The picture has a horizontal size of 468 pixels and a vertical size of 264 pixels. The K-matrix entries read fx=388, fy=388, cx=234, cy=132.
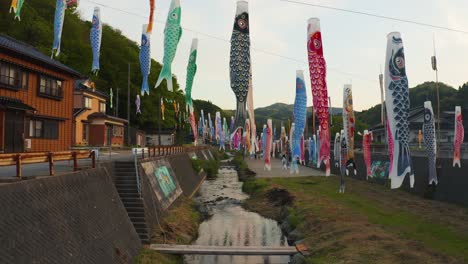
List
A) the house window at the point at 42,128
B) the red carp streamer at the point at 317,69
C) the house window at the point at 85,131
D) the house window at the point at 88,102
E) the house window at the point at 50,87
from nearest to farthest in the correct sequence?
the red carp streamer at the point at 317,69
the house window at the point at 42,128
the house window at the point at 50,87
the house window at the point at 88,102
the house window at the point at 85,131

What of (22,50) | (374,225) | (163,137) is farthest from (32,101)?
(163,137)

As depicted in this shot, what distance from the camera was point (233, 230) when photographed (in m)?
23.5

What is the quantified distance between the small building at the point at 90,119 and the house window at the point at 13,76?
17645mm

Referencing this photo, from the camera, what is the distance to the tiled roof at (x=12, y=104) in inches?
877

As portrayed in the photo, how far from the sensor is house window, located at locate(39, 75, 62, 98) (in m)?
26.8

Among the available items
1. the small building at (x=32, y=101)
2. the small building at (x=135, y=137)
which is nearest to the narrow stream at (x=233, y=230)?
the small building at (x=32, y=101)

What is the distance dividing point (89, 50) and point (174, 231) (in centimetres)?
4482

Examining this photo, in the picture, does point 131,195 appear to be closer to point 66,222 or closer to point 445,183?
point 66,222

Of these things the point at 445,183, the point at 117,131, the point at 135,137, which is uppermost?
the point at 117,131

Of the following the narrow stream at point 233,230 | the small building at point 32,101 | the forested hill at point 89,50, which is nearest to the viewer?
the narrow stream at point 233,230

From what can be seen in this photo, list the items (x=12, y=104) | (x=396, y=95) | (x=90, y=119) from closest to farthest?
(x=396, y=95)
(x=12, y=104)
(x=90, y=119)

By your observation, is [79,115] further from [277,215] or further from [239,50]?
[239,50]

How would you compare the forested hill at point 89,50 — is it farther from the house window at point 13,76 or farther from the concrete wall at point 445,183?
the concrete wall at point 445,183

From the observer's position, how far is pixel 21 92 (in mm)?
24688
